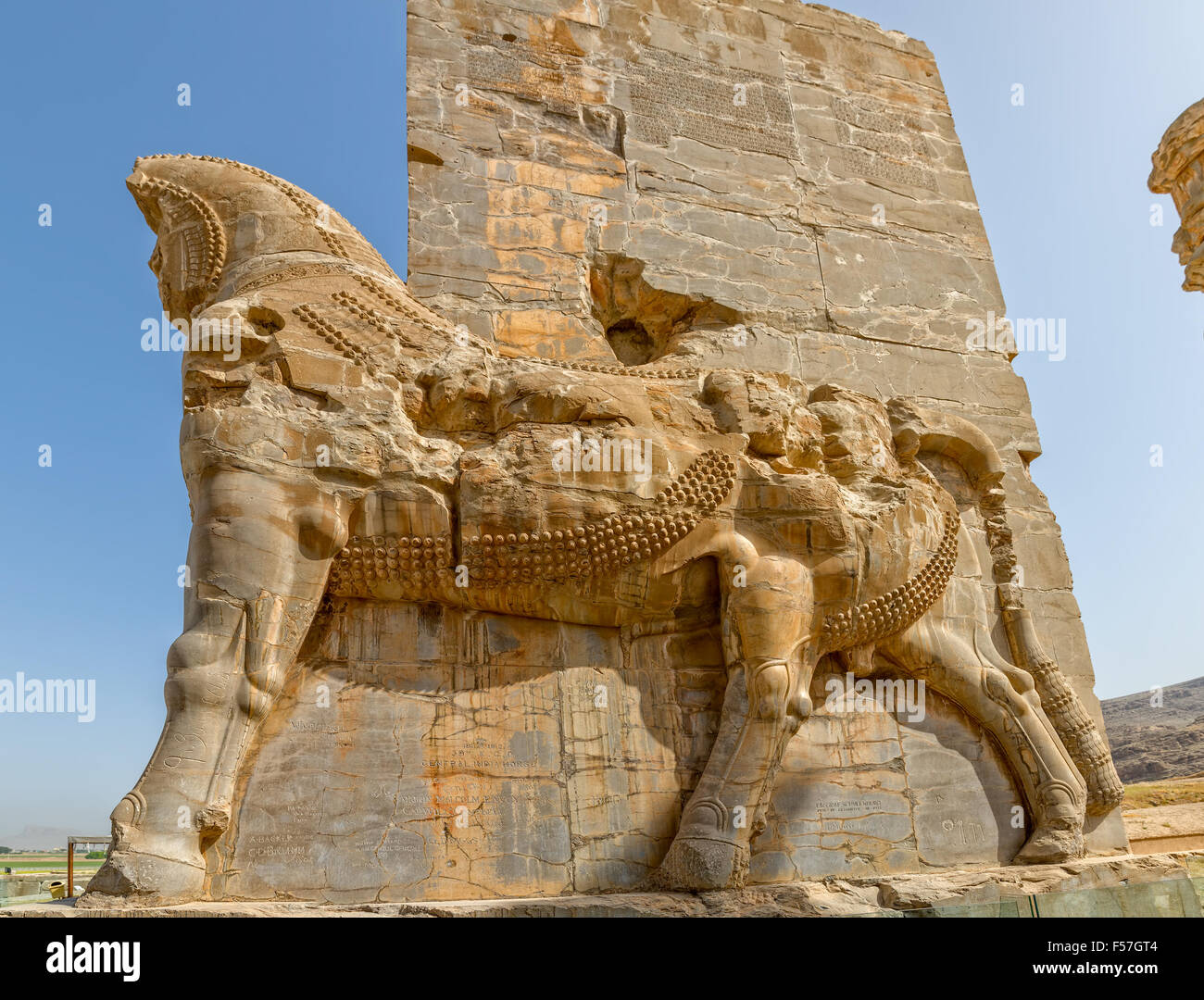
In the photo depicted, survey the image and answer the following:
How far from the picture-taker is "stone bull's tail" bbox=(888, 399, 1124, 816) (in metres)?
5.18

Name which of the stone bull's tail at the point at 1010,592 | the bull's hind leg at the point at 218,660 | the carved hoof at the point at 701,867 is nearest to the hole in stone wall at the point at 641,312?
the stone bull's tail at the point at 1010,592

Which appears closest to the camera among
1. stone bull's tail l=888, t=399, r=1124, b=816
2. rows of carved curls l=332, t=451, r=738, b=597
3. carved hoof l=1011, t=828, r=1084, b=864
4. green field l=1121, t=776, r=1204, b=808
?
rows of carved curls l=332, t=451, r=738, b=597

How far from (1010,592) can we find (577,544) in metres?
2.77

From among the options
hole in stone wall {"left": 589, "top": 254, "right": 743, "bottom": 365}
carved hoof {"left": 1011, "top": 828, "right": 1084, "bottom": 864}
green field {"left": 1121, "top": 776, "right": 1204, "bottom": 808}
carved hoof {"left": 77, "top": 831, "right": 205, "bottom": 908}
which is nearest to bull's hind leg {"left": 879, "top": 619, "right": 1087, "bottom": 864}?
carved hoof {"left": 1011, "top": 828, "right": 1084, "bottom": 864}

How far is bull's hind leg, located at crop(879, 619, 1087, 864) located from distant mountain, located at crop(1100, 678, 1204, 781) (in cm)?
968

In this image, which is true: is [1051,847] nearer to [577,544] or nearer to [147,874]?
[577,544]

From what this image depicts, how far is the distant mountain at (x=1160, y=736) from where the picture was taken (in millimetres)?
14281

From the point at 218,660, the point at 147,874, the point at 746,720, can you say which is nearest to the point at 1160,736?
the point at 746,720

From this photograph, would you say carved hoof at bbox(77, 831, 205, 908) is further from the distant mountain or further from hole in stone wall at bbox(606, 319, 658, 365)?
the distant mountain

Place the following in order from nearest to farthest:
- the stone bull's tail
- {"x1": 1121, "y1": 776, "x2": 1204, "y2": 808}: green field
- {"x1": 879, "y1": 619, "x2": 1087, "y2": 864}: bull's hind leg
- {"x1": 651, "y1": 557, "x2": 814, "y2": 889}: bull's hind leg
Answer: {"x1": 651, "y1": 557, "x2": 814, "y2": 889}: bull's hind leg, {"x1": 879, "y1": 619, "x2": 1087, "y2": 864}: bull's hind leg, the stone bull's tail, {"x1": 1121, "y1": 776, "x2": 1204, "y2": 808}: green field

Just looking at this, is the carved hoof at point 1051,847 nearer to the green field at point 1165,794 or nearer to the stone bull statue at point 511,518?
the stone bull statue at point 511,518
